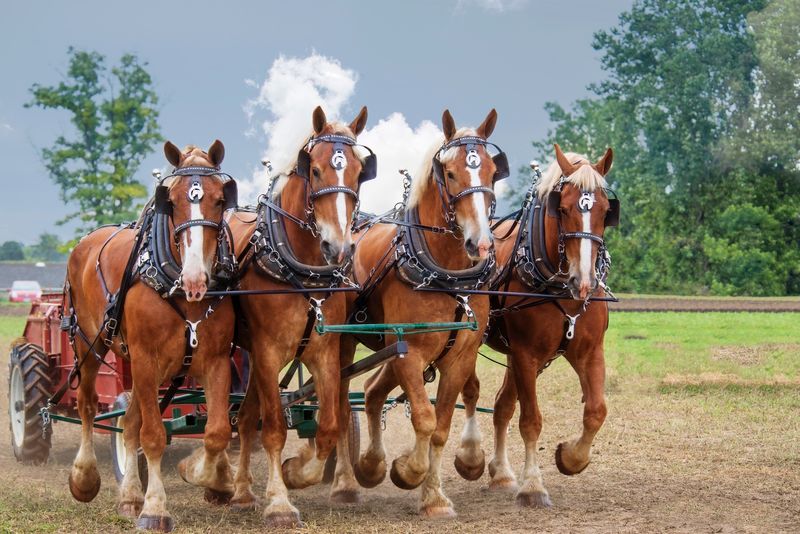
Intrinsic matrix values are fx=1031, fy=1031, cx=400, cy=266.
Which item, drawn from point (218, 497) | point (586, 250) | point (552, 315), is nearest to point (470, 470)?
point (552, 315)

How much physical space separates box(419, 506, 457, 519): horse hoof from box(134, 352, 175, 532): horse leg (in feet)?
5.68

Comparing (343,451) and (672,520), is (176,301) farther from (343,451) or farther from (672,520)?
(672,520)

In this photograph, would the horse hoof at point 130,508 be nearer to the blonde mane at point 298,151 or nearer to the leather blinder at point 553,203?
the blonde mane at point 298,151

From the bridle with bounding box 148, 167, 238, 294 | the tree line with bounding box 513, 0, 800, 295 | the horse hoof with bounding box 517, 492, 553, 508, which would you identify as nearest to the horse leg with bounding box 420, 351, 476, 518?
the horse hoof with bounding box 517, 492, 553, 508

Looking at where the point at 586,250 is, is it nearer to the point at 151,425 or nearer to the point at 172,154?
the point at 172,154

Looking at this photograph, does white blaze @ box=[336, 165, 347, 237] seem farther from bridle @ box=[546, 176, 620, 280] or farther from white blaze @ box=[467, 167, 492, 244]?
bridle @ box=[546, 176, 620, 280]

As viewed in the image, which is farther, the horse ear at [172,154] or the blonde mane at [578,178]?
the blonde mane at [578,178]

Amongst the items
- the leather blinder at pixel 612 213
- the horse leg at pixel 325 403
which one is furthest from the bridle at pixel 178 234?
Result: the leather blinder at pixel 612 213

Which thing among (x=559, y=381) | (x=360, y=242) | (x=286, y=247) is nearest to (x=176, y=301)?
(x=286, y=247)

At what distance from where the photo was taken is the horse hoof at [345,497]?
309 inches

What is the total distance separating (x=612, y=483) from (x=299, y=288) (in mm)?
3479

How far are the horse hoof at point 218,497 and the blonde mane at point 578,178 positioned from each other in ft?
10.4

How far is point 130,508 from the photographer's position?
7008 mm

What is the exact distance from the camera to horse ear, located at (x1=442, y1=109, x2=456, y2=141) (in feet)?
22.9
